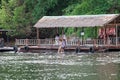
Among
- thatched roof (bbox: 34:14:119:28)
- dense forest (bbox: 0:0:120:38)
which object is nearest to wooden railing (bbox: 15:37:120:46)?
thatched roof (bbox: 34:14:119:28)

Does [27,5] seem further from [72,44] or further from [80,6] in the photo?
[72,44]

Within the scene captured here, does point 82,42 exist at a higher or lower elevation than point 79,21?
lower

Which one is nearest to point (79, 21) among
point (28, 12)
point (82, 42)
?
point (82, 42)

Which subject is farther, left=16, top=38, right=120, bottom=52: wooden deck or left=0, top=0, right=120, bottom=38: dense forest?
left=0, top=0, right=120, bottom=38: dense forest

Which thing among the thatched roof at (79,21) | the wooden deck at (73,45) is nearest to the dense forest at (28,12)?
the thatched roof at (79,21)

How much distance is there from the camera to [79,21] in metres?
52.3

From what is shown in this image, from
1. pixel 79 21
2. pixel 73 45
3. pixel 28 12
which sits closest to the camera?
pixel 73 45

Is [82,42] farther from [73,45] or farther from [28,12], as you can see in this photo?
[28,12]

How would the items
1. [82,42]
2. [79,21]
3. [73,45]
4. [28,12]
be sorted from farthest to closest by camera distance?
[28,12], [79,21], [82,42], [73,45]

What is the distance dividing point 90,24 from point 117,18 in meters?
3.40

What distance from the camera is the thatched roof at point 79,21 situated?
166 feet

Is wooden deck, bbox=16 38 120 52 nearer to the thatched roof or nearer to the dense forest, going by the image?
the thatched roof

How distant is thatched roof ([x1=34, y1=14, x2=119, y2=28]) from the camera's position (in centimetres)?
5052

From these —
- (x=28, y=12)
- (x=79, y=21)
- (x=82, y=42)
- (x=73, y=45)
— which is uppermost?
(x=28, y=12)
